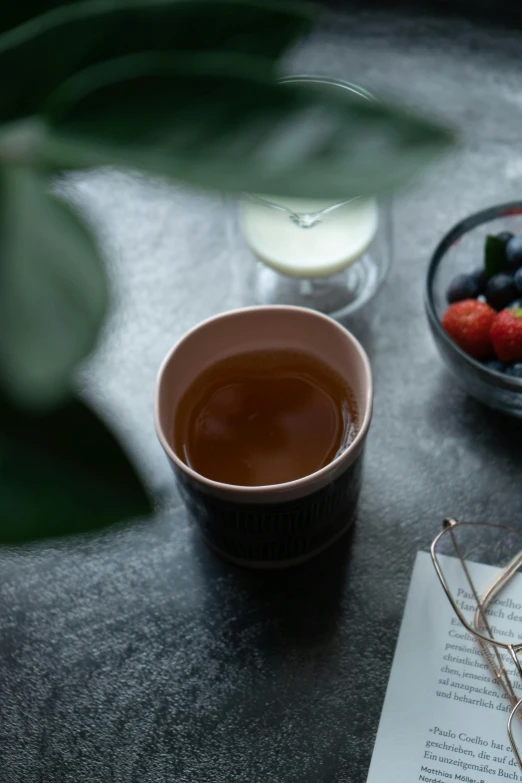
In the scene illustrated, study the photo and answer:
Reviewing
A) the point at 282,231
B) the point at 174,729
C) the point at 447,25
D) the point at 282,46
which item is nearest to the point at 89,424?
the point at 282,46

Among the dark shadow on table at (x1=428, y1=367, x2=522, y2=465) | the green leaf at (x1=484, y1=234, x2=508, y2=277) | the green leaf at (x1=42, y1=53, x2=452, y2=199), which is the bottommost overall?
the dark shadow on table at (x1=428, y1=367, x2=522, y2=465)

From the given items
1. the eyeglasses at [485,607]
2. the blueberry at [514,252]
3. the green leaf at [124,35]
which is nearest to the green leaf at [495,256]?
the blueberry at [514,252]

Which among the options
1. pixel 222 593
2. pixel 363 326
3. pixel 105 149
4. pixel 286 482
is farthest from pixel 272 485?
pixel 105 149

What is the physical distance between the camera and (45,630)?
643 mm

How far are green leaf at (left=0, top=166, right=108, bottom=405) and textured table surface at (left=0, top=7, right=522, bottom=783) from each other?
40 centimetres

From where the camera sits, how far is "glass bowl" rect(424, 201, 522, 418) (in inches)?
25.0

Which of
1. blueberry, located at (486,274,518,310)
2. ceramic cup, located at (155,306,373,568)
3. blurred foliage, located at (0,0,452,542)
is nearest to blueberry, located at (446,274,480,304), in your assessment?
blueberry, located at (486,274,518,310)

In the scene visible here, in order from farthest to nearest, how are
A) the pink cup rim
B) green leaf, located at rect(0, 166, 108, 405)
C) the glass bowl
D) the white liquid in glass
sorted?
the white liquid in glass → the glass bowl → the pink cup rim → green leaf, located at rect(0, 166, 108, 405)

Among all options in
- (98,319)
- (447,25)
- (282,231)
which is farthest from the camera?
(447,25)

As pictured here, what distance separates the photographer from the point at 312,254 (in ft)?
2.43

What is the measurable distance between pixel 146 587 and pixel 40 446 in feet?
1.51

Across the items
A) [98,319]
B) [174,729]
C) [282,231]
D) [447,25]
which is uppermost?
[98,319]

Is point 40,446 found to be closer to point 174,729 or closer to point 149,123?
point 149,123

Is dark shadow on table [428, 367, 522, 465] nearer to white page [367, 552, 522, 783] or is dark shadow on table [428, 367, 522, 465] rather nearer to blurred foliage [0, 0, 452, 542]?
white page [367, 552, 522, 783]
